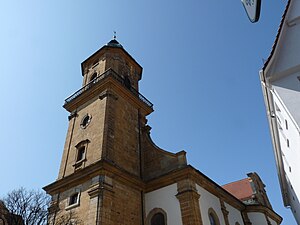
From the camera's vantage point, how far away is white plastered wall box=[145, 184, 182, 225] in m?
14.6

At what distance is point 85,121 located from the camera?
64.3 feet

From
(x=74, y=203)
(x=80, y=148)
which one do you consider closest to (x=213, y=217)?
(x=74, y=203)

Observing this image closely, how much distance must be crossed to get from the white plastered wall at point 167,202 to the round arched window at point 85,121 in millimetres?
6854

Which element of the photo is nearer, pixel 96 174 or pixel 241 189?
pixel 96 174

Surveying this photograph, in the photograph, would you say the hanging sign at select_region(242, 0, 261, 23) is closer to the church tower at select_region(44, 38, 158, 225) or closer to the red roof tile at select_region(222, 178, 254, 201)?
the church tower at select_region(44, 38, 158, 225)

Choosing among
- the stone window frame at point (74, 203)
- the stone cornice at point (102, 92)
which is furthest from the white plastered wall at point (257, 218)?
the stone window frame at point (74, 203)

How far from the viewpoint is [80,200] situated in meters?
14.8

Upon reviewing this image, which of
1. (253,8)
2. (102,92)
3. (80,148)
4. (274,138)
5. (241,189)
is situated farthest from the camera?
(241,189)

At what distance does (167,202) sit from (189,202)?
5.46 feet

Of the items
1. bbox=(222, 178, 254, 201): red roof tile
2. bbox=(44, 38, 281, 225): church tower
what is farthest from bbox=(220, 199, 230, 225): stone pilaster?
bbox=(222, 178, 254, 201): red roof tile

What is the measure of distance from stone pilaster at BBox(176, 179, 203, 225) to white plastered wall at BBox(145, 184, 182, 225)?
0.34 meters

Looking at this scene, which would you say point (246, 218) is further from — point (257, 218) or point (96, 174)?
point (96, 174)

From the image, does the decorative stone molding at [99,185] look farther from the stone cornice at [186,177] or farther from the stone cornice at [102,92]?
the stone cornice at [102,92]

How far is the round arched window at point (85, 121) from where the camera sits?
62.9 ft
